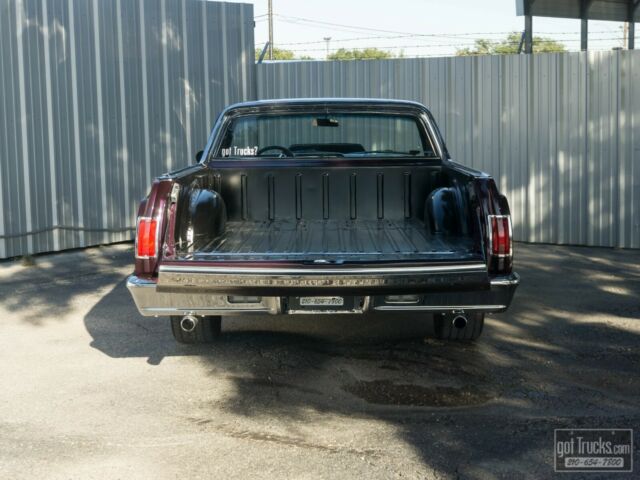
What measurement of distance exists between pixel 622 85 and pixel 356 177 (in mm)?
6156

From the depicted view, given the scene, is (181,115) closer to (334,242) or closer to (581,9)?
(581,9)

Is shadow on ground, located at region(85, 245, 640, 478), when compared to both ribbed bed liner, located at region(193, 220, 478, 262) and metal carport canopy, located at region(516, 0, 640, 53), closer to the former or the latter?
ribbed bed liner, located at region(193, 220, 478, 262)

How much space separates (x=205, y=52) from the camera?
1432cm

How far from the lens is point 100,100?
12578mm

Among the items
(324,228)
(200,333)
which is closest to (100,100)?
(324,228)

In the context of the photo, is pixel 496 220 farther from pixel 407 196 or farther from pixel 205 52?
pixel 205 52

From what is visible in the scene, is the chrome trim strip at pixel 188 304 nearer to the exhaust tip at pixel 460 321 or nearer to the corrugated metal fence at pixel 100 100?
the exhaust tip at pixel 460 321

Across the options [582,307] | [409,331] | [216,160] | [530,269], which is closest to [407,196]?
[409,331]

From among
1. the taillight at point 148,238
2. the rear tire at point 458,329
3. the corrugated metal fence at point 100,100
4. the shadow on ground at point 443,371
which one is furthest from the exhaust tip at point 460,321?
the corrugated metal fence at point 100,100

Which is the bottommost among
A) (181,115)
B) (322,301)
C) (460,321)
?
(460,321)

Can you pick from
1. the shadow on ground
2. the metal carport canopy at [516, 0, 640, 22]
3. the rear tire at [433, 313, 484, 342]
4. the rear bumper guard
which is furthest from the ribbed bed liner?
the metal carport canopy at [516, 0, 640, 22]

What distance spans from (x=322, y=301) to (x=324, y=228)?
5.38 ft

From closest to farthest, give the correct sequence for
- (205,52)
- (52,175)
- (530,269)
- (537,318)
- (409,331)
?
(409,331) < (537,318) < (530,269) < (52,175) < (205,52)

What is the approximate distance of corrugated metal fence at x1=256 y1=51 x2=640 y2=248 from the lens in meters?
12.2
